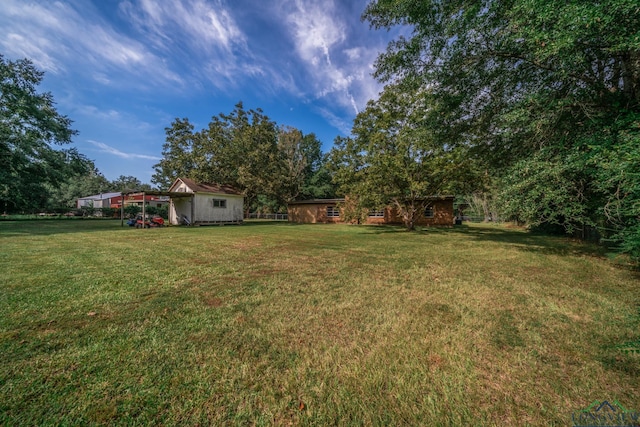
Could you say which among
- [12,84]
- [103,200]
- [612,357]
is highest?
[12,84]

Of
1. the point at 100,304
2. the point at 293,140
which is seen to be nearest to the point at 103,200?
the point at 293,140

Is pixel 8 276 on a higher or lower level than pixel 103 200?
lower

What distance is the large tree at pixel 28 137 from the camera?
15.9 metres

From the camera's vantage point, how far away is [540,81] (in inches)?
275

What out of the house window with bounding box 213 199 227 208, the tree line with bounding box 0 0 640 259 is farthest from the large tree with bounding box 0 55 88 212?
the house window with bounding box 213 199 227 208

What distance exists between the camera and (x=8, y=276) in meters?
4.22

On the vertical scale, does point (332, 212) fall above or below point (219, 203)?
below

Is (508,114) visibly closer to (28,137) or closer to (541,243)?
(541,243)

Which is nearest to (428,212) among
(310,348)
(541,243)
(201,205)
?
(541,243)

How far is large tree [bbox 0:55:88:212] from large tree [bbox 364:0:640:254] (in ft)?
78.4

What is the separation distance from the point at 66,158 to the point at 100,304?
77.0 ft

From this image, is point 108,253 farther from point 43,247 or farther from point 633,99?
point 633,99

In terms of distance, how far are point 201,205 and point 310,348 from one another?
18.9 m

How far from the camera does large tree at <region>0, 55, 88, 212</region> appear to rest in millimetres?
15852
